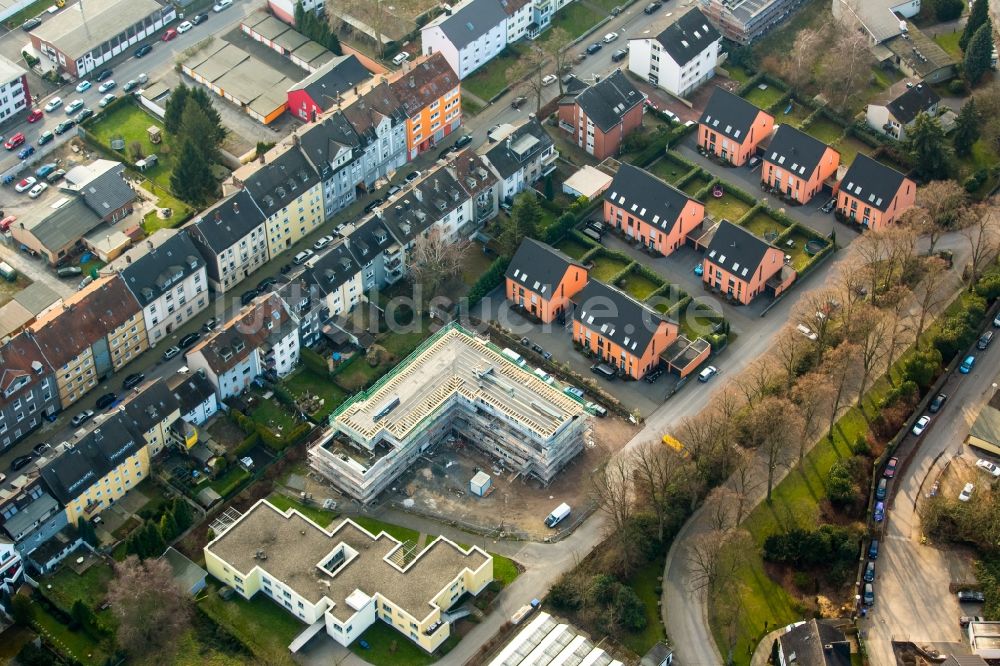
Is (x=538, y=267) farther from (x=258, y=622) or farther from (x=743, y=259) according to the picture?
(x=258, y=622)

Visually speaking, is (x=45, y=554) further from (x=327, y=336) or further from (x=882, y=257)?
(x=882, y=257)

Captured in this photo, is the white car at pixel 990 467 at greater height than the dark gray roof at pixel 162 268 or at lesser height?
lesser

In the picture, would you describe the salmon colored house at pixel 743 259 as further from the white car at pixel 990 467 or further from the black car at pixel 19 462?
the black car at pixel 19 462

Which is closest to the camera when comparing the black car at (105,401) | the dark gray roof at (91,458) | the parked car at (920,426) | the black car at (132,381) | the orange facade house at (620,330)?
the dark gray roof at (91,458)

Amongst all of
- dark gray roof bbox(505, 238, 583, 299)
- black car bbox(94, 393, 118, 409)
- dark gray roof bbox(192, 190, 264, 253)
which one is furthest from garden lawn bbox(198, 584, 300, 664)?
dark gray roof bbox(505, 238, 583, 299)

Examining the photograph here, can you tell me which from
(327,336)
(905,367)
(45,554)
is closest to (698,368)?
(905,367)

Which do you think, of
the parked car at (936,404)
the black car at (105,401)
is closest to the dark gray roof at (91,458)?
the black car at (105,401)

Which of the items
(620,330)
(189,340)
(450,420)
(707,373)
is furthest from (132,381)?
(707,373)

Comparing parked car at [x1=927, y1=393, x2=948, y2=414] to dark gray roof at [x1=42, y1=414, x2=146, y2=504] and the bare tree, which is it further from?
dark gray roof at [x1=42, y1=414, x2=146, y2=504]
